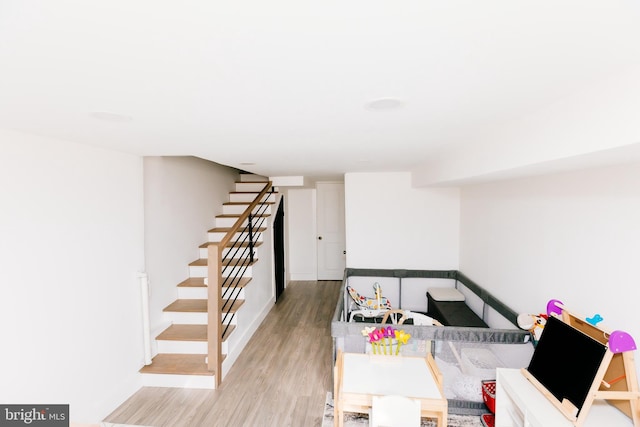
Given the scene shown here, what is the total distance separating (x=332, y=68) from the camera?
93cm

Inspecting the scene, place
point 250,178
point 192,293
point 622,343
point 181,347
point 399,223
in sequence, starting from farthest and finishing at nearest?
point 250,178, point 399,223, point 192,293, point 181,347, point 622,343

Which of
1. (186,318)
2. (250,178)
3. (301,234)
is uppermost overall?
(250,178)

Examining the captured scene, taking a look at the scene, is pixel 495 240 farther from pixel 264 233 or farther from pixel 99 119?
pixel 99 119

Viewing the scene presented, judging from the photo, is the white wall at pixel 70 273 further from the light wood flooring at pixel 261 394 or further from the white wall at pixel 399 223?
the white wall at pixel 399 223

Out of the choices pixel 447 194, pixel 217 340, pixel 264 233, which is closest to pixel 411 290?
pixel 447 194

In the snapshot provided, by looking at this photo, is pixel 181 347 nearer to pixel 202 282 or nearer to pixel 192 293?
pixel 192 293

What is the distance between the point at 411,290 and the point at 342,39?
4.14m

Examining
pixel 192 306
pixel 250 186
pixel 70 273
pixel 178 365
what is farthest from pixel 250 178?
pixel 70 273

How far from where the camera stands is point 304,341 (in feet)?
12.8

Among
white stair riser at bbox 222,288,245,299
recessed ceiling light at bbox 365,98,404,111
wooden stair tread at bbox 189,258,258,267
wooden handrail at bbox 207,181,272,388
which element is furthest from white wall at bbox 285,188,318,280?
recessed ceiling light at bbox 365,98,404,111

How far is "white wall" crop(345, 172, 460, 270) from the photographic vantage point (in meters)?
4.39

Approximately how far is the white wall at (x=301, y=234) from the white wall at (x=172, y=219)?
2.36m

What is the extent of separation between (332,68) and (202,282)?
3.50 metres

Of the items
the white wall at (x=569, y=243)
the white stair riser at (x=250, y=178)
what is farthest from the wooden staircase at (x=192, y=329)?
the white wall at (x=569, y=243)
